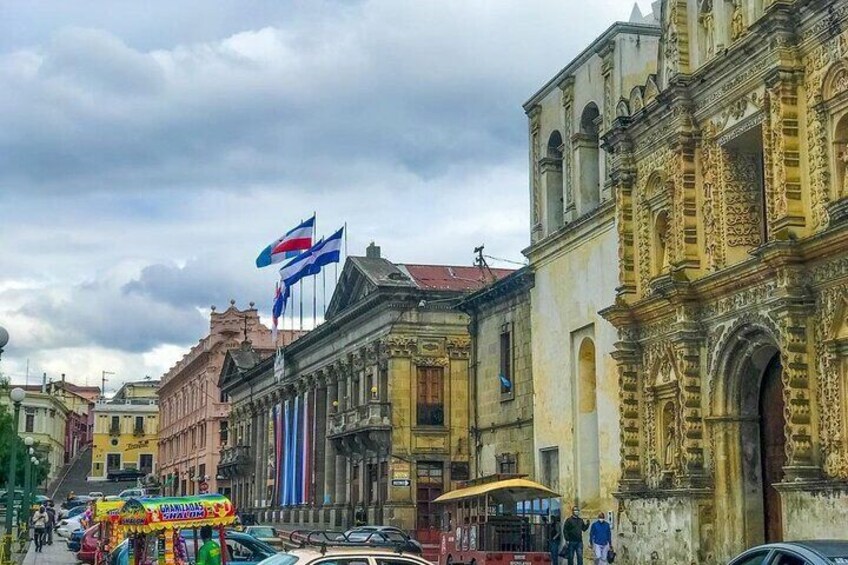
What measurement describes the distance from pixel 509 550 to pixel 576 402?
5.69 metres

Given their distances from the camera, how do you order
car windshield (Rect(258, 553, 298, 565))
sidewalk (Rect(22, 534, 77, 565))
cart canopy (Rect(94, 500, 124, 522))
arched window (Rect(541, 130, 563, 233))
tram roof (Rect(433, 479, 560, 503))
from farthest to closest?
sidewalk (Rect(22, 534, 77, 565)) < arched window (Rect(541, 130, 563, 233)) < tram roof (Rect(433, 479, 560, 503)) < cart canopy (Rect(94, 500, 124, 522)) < car windshield (Rect(258, 553, 298, 565))

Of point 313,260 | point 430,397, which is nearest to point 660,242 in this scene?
point 430,397

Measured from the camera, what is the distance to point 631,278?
30891mm

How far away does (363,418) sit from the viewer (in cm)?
5412

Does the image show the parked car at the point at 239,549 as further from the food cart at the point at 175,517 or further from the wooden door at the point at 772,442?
the wooden door at the point at 772,442

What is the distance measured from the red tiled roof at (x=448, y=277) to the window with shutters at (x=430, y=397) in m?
3.52

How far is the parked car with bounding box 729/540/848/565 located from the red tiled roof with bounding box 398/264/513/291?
4123 cm

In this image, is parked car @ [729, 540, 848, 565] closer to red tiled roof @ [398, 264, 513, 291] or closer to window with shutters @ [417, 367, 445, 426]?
window with shutters @ [417, 367, 445, 426]

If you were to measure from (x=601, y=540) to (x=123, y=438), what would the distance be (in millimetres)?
117285

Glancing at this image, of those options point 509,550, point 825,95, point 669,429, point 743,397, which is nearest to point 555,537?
point 509,550

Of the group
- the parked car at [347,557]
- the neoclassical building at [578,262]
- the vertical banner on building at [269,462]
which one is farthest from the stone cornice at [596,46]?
the vertical banner on building at [269,462]

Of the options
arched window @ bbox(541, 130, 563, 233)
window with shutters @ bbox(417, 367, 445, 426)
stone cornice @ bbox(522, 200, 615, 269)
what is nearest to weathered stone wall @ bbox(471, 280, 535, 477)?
stone cornice @ bbox(522, 200, 615, 269)

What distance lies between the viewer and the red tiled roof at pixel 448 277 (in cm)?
5634

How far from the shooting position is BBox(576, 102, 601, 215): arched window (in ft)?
117
